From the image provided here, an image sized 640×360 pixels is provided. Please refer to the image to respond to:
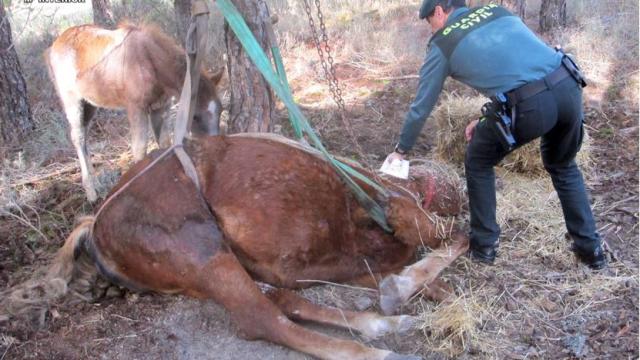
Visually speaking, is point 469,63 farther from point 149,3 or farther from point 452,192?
point 149,3

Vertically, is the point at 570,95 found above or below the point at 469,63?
below

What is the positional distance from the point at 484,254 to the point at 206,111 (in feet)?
9.92

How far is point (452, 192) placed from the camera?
405 centimetres

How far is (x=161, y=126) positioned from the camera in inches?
232

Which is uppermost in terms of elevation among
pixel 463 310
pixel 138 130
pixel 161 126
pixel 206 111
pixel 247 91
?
pixel 247 91

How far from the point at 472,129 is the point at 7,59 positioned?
571 centimetres

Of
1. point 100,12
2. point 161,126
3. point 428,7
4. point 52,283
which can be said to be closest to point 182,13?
point 100,12

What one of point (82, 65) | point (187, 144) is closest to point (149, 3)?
point (82, 65)

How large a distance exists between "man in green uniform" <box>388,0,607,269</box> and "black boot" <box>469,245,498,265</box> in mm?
65

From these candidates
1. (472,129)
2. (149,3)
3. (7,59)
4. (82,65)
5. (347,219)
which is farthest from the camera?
(149,3)

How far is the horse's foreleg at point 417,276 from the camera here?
3.41m

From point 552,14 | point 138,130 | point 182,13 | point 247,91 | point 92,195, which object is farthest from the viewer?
point 552,14

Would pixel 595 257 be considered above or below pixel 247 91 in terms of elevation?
below

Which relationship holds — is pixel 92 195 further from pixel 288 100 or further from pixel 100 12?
pixel 100 12
